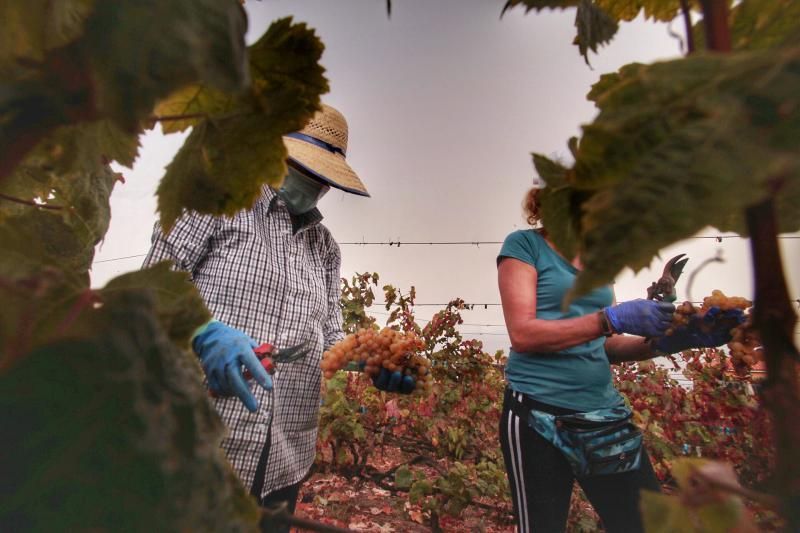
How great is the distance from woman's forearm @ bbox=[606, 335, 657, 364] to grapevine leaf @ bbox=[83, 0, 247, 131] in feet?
7.78

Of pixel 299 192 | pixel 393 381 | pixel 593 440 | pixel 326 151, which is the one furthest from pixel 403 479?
pixel 326 151

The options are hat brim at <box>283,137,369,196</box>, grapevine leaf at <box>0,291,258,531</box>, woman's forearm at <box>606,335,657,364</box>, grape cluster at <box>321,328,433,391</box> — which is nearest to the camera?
grapevine leaf at <box>0,291,258,531</box>

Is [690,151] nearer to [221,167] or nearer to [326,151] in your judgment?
[221,167]

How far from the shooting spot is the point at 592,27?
2.25 feet

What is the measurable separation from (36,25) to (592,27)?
0.61 metres

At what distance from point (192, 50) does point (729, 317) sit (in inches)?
77.7

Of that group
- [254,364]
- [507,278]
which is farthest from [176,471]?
[507,278]

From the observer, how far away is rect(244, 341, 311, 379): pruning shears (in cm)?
193

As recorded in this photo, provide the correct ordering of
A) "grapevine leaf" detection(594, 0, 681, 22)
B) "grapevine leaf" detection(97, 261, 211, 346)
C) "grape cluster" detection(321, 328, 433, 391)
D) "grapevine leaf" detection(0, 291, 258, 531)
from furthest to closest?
1. "grape cluster" detection(321, 328, 433, 391)
2. "grapevine leaf" detection(594, 0, 681, 22)
3. "grapevine leaf" detection(97, 261, 211, 346)
4. "grapevine leaf" detection(0, 291, 258, 531)

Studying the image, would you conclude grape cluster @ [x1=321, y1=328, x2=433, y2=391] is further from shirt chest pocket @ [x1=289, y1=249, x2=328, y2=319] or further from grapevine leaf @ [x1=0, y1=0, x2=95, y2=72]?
grapevine leaf @ [x1=0, y1=0, x2=95, y2=72]

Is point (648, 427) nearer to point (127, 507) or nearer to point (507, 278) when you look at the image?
point (507, 278)

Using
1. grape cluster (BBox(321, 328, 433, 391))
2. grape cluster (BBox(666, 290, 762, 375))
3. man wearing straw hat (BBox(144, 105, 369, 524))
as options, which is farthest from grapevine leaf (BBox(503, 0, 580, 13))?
grape cluster (BBox(321, 328, 433, 391))

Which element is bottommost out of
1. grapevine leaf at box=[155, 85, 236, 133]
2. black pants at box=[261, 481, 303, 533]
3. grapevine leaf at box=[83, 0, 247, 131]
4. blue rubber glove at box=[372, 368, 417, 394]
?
black pants at box=[261, 481, 303, 533]

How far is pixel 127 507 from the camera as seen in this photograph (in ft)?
0.87
